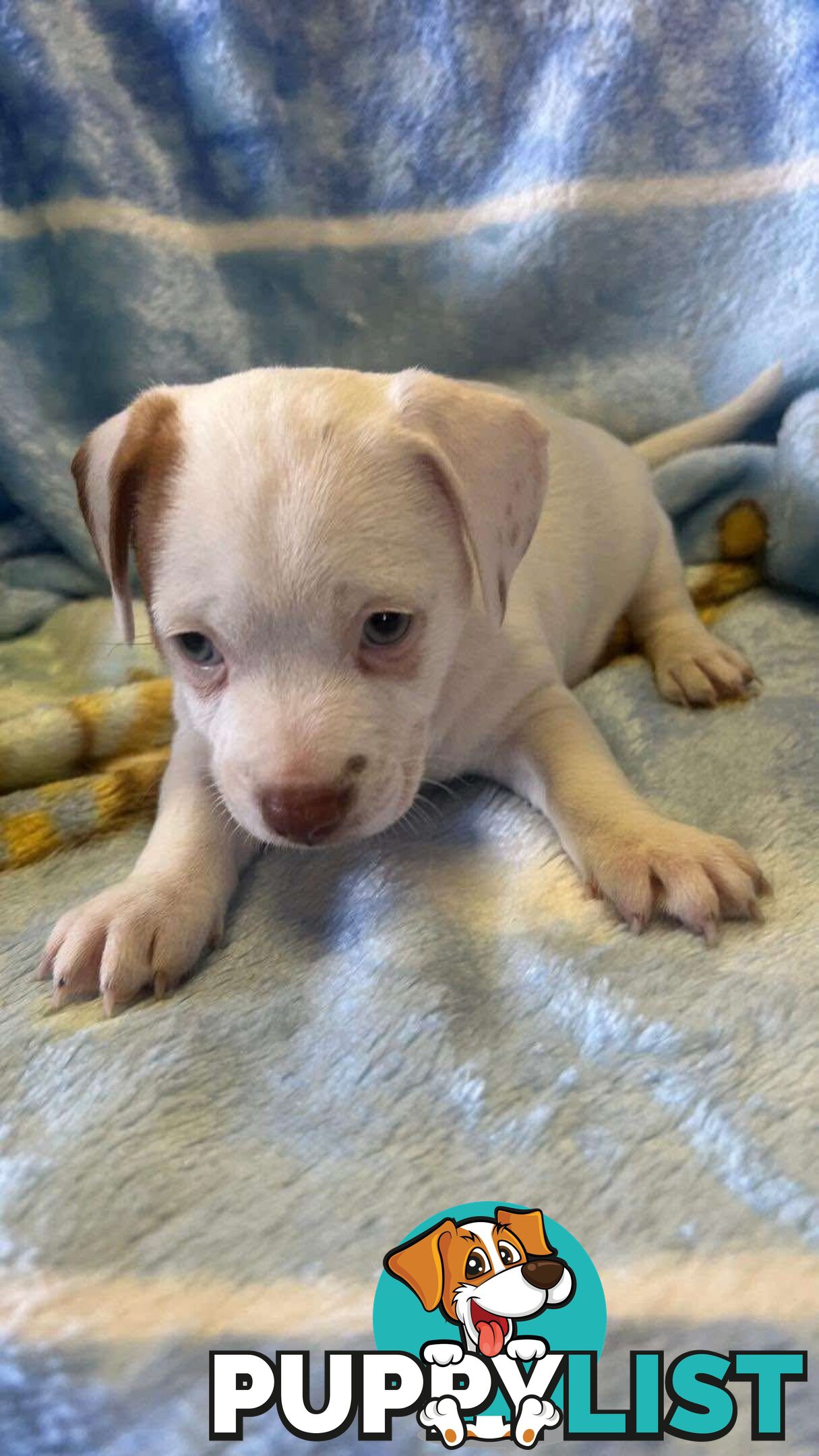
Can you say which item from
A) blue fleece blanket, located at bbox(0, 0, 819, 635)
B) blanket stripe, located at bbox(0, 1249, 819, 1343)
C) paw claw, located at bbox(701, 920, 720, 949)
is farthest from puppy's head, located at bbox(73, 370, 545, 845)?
blue fleece blanket, located at bbox(0, 0, 819, 635)

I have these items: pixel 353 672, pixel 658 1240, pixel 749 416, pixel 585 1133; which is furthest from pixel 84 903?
pixel 749 416

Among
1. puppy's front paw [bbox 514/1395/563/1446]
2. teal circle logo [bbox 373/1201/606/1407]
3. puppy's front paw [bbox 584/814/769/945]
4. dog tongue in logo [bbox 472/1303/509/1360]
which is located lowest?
Answer: puppy's front paw [bbox 514/1395/563/1446]

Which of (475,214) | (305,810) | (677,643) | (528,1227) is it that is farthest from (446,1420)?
(475,214)

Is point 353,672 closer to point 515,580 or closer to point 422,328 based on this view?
point 515,580

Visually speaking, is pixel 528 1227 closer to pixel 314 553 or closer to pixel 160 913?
pixel 160 913

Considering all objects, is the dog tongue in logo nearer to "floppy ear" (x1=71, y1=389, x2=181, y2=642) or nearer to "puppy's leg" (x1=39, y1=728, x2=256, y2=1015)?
"puppy's leg" (x1=39, y1=728, x2=256, y2=1015)

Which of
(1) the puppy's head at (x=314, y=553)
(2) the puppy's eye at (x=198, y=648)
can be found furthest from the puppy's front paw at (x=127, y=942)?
(2) the puppy's eye at (x=198, y=648)

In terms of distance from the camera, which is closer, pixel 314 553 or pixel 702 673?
pixel 314 553
